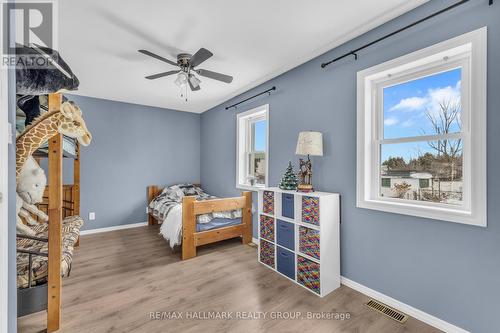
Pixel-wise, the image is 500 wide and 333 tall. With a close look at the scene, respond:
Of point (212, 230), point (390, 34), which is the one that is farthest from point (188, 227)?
point (390, 34)

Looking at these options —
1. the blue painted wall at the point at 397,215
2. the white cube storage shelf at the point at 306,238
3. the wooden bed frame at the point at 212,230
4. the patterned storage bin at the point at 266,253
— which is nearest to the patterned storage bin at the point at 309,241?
the white cube storage shelf at the point at 306,238

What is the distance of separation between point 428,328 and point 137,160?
472 centimetres

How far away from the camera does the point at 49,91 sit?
1454 millimetres

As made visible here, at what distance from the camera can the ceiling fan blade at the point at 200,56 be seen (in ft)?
6.56

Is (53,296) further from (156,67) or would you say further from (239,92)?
(239,92)

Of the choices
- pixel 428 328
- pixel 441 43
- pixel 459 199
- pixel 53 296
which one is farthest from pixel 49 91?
pixel 428 328

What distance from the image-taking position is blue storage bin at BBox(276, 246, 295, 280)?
242 cm

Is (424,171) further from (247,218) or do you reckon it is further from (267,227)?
(247,218)

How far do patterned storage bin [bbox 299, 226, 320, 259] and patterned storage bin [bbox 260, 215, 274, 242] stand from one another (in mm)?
439

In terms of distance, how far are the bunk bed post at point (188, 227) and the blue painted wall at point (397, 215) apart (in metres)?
1.27

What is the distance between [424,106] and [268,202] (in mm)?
1790

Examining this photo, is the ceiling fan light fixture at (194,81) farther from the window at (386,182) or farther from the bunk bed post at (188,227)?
the window at (386,182)

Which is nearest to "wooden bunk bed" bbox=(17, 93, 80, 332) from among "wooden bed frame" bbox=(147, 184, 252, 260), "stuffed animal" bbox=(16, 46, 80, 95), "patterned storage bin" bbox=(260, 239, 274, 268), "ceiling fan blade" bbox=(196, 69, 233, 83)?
"stuffed animal" bbox=(16, 46, 80, 95)

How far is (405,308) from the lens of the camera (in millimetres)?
1874
